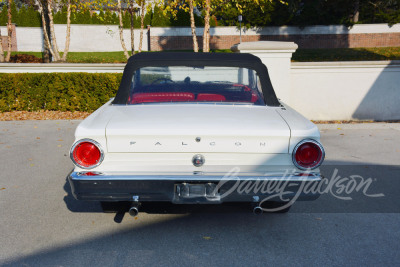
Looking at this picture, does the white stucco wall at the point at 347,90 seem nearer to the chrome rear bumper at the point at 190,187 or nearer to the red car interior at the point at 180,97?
the red car interior at the point at 180,97

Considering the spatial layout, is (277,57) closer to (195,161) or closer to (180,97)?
(180,97)

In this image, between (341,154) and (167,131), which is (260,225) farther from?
(341,154)

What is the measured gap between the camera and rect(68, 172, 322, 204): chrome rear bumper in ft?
11.4

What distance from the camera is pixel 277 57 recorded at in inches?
394

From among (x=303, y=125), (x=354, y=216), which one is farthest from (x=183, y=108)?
(x=354, y=216)

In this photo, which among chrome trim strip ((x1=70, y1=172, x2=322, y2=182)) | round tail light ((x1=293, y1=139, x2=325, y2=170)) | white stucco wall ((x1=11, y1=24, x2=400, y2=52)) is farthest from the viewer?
white stucco wall ((x1=11, y1=24, x2=400, y2=52))

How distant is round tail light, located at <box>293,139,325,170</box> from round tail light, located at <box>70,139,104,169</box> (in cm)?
168

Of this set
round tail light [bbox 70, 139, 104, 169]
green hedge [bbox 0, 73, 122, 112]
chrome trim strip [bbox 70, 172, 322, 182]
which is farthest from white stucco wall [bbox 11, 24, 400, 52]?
chrome trim strip [bbox 70, 172, 322, 182]

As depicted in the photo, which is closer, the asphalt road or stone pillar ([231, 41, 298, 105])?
the asphalt road

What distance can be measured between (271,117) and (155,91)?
142cm

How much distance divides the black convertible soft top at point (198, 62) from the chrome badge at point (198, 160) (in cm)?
134

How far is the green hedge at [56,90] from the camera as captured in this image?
1113 cm

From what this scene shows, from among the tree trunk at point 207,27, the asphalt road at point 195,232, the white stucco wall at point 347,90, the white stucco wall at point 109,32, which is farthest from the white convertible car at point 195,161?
the white stucco wall at point 109,32

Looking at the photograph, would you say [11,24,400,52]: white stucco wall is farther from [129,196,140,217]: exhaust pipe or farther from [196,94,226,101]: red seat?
[129,196,140,217]: exhaust pipe
